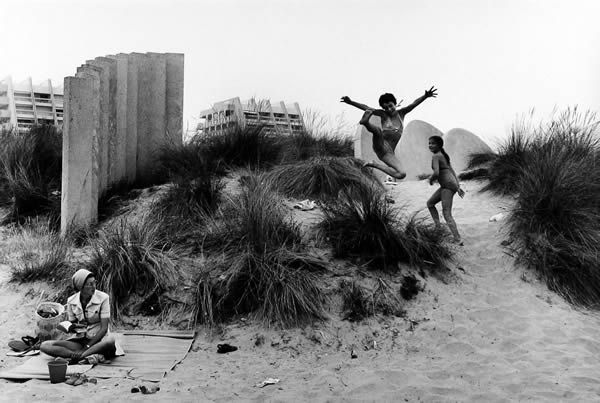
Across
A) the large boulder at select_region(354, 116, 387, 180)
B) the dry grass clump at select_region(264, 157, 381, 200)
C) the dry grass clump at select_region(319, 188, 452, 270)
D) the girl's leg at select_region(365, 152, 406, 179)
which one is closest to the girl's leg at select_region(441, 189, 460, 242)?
the dry grass clump at select_region(319, 188, 452, 270)

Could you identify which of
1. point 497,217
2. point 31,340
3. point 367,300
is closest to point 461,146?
point 497,217

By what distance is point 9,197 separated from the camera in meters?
10.8

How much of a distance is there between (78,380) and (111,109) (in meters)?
5.57

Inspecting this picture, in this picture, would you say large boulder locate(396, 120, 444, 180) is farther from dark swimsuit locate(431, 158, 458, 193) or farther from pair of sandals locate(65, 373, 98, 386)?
pair of sandals locate(65, 373, 98, 386)

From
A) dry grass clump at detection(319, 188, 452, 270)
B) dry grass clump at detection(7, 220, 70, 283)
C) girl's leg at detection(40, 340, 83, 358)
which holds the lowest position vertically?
girl's leg at detection(40, 340, 83, 358)

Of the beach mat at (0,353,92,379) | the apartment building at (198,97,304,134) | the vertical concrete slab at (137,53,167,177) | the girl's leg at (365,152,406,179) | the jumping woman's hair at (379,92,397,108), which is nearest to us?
the beach mat at (0,353,92,379)

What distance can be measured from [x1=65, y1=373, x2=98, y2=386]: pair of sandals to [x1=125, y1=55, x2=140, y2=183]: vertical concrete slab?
5.63 meters

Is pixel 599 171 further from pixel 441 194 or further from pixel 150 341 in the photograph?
pixel 150 341

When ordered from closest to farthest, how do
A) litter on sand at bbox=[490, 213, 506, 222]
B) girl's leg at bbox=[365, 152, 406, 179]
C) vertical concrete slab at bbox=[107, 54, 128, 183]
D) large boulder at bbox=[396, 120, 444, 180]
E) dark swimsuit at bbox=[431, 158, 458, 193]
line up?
dark swimsuit at bbox=[431, 158, 458, 193], girl's leg at bbox=[365, 152, 406, 179], litter on sand at bbox=[490, 213, 506, 222], vertical concrete slab at bbox=[107, 54, 128, 183], large boulder at bbox=[396, 120, 444, 180]

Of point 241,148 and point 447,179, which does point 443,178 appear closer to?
point 447,179

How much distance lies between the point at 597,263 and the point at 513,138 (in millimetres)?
3808

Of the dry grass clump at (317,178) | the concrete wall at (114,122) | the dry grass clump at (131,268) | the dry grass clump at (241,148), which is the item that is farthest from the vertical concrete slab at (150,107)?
the dry grass clump at (131,268)

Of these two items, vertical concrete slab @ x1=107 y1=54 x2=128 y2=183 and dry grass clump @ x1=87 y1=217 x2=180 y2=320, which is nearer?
dry grass clump @ x1=87 y1=217 x2=180 y2=320

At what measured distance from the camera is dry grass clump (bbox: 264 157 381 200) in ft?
33.2
